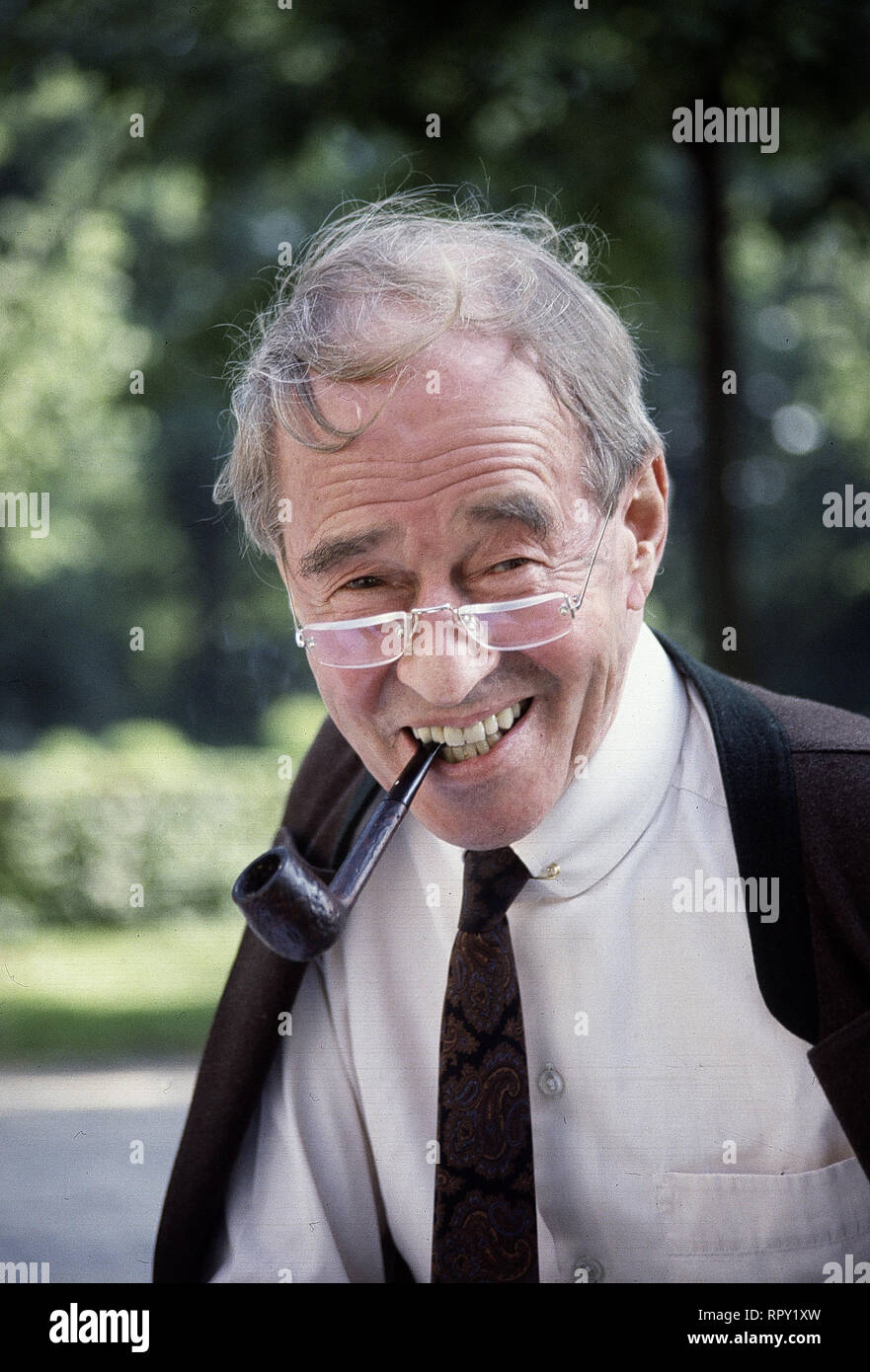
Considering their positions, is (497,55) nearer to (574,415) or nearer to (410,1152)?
(574,415)

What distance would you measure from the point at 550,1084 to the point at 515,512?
2.14 ft

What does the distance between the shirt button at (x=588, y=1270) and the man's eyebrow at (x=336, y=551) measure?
0.84 m

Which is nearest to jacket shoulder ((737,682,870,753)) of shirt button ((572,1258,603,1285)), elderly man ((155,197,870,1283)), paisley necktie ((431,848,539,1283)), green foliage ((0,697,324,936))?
elderly man ((155,197,870,1283))

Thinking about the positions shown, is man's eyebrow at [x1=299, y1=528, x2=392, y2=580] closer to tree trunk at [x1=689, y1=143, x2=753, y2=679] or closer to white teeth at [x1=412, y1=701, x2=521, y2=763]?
white teeth at [x1=412, y1=701, x2=521, y2=763]

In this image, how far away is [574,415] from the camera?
152 cm

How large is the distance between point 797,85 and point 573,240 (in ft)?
1.39

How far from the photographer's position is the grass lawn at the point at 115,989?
2000mm

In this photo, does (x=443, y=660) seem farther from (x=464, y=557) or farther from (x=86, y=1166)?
(x=86, y=1166)

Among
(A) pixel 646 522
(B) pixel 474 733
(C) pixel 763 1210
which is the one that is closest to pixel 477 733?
(B) pixel 474 733

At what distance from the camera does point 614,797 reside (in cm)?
161

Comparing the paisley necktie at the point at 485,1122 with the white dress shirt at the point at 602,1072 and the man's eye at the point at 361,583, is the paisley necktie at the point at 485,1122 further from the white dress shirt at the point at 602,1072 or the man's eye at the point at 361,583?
the man's eye at the point at 361,583

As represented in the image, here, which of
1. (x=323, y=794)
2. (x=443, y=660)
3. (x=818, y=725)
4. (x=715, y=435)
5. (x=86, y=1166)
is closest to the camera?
(x=443, y=660)

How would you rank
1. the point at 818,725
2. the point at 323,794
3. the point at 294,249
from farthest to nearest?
the point at 294,249 < the point at 323,794 < the point at 818,725
